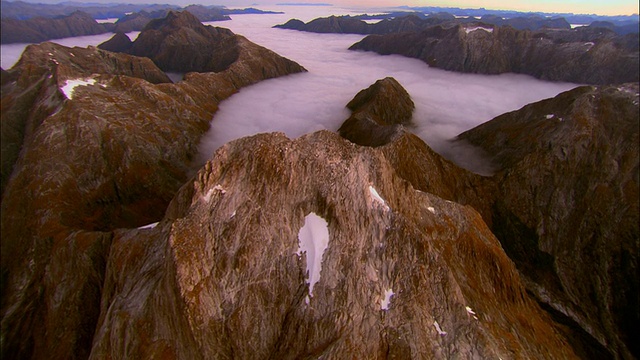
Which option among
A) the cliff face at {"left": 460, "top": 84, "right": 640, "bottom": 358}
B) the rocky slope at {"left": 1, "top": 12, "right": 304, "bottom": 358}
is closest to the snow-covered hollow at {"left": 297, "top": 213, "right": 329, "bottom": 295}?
the rocky slope at {"left": 1, "top": 12, "right": 304, "bottom": 358}

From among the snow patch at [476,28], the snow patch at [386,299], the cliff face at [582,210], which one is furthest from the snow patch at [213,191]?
the snow patch at [476,28]

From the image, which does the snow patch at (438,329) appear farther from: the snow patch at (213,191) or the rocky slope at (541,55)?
the rocky slope at (541,55)

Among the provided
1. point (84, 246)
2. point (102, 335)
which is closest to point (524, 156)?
point (102, 335)

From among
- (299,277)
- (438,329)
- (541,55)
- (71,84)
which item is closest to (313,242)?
(299,277)

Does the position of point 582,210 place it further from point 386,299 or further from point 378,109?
point 378,109

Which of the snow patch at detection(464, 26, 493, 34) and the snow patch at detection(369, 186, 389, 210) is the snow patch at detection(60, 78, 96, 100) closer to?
the snow patch at detection(369, 186, 389, 210)

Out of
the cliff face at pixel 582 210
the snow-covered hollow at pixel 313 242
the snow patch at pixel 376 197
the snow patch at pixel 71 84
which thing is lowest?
the cliff face at pixel 582 210

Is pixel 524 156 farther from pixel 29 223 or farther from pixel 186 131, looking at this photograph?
pixel 29 223
